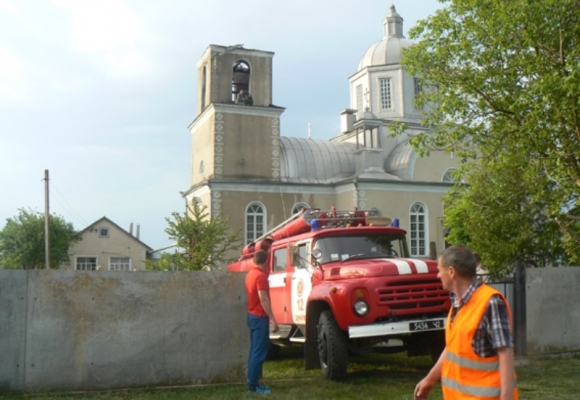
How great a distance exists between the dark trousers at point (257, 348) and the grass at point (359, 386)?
25 centimetres

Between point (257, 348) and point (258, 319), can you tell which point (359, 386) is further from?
point (258, 319)

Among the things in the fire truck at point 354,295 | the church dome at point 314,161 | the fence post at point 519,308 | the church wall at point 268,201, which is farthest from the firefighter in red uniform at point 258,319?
the church dome at point 314,161

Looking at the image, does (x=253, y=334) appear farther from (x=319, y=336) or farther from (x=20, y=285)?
(x=20, y=285)

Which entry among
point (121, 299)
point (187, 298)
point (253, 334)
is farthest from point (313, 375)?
point (121, 299)

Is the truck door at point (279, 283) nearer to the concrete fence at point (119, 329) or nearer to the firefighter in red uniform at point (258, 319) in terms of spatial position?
the concrete fence at point (119, 329)

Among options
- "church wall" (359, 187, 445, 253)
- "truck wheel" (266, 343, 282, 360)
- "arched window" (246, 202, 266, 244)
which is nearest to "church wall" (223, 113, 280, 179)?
"arched window" (246, 202, 266, 244)

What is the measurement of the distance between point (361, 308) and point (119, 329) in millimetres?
3356

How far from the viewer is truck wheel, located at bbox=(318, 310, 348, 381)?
8909 millimetres

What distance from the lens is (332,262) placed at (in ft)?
32.9

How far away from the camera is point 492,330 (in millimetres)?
3709

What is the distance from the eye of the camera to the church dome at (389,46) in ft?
138

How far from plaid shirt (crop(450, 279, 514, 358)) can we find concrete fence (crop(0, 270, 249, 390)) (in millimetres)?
5780

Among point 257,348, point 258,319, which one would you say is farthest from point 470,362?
point 258,319

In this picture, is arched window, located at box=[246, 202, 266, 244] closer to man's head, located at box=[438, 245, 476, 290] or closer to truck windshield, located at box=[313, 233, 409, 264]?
truck windshield, located at box=[313, 233, 409, 264]
